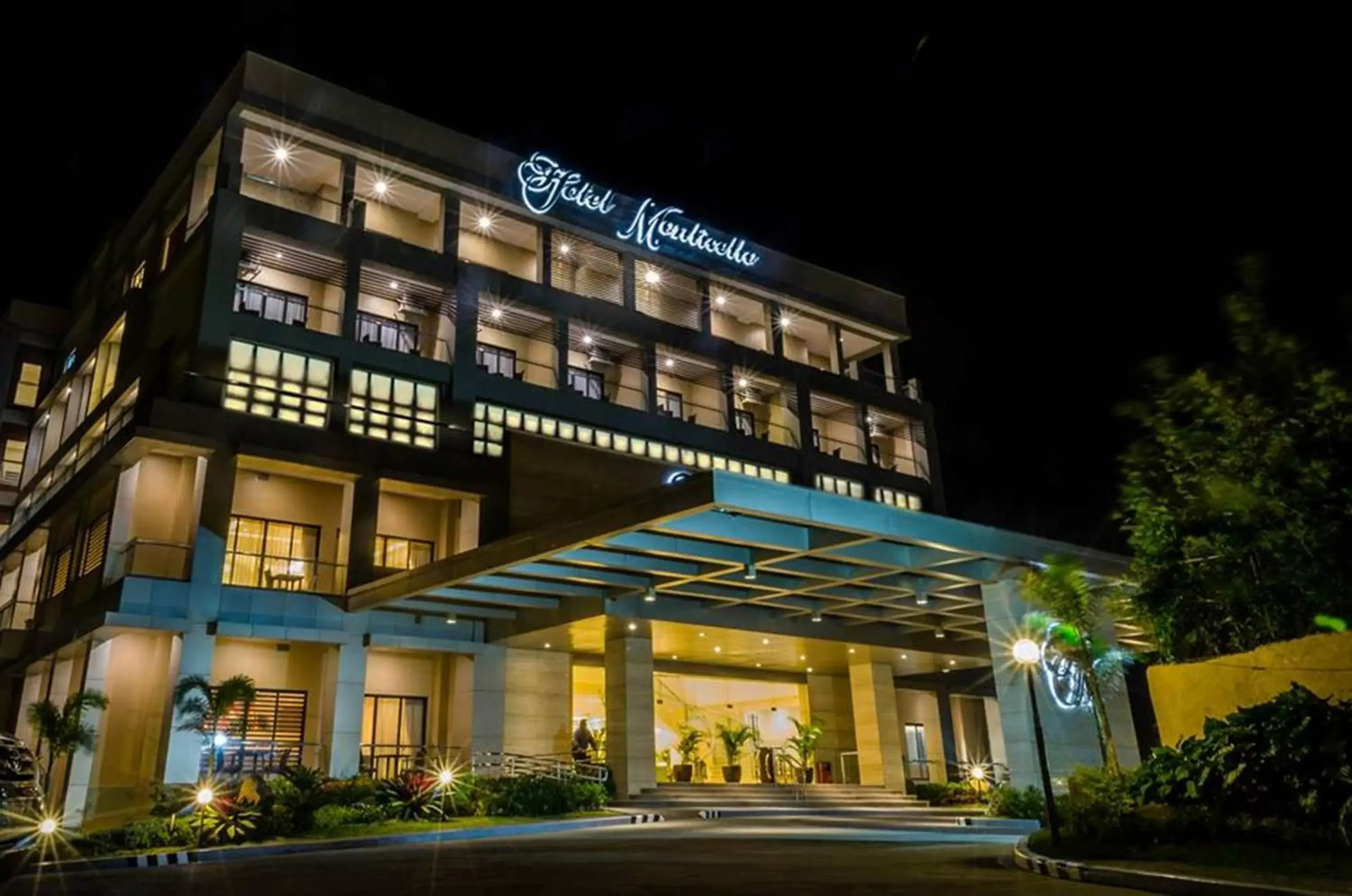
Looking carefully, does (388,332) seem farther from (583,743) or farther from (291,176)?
(583,743)

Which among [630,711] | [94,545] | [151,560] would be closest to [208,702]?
[151,560]

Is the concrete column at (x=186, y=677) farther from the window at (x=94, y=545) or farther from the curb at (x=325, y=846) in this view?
the curb at (x=325, y=846)

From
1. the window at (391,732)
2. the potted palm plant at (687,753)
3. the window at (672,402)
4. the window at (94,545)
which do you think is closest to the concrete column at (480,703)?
the window at (391,732)

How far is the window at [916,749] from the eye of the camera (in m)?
38.0

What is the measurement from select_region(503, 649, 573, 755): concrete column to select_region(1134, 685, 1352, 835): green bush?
60.8 ft

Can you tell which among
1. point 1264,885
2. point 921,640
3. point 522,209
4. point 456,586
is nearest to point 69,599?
point 456,586

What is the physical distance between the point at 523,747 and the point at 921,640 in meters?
12.1

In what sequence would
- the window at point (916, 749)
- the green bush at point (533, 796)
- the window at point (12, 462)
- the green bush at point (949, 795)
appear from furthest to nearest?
the window at point (12, 462)
the window at point (916, 749)
the green bush at point (949, 795)
the green bush at point (533, 796)

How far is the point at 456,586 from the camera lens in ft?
73.9

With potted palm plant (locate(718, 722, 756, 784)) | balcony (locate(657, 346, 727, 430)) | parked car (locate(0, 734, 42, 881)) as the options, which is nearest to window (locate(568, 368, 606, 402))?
balcony (locate(657, 346, 727, 430))

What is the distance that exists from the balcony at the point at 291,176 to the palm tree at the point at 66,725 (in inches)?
619

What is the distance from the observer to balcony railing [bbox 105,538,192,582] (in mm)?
24703

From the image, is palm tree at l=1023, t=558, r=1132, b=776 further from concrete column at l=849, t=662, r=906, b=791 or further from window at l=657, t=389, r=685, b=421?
window at l=657, t=389, r=685, b=421

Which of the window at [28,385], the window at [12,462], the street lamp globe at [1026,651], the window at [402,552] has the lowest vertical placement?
the street lamp globe at [1026,651]
